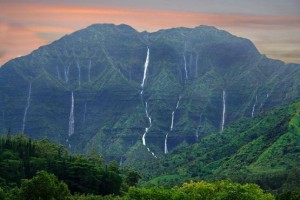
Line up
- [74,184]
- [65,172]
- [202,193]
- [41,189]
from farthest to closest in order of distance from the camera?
[65,172], [74,184], [202,193], [41,189]

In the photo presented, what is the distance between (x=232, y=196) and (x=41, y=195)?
3564cm

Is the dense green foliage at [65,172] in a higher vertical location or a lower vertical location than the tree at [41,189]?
lower

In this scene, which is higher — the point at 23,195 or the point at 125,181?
the point at 23,195

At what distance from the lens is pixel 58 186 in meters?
114

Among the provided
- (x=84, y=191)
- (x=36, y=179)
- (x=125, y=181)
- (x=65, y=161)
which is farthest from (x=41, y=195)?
(x=125, y=181)

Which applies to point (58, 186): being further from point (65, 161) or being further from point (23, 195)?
point (65, 161)

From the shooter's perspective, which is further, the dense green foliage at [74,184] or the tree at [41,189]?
the dense green foliage at [74,184]

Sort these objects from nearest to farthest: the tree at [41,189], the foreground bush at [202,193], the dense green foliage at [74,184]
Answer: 1. the tree at [41,189]
2. the dense green foliage at [74,184]
3. the foreground bush at [202,193]

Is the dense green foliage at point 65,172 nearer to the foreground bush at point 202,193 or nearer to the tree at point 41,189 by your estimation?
the foreground bush at point 202,193

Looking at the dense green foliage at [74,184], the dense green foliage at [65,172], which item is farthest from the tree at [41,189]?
the dense green foliage at [65,172]

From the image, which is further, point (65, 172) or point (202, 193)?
point (65, 172)

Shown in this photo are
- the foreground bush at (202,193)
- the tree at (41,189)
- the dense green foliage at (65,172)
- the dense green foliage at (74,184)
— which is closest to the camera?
the tree at (41,189)

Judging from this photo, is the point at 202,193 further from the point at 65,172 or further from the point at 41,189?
the point at 65,172

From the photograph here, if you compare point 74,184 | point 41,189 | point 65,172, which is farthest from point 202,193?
point 65,172
